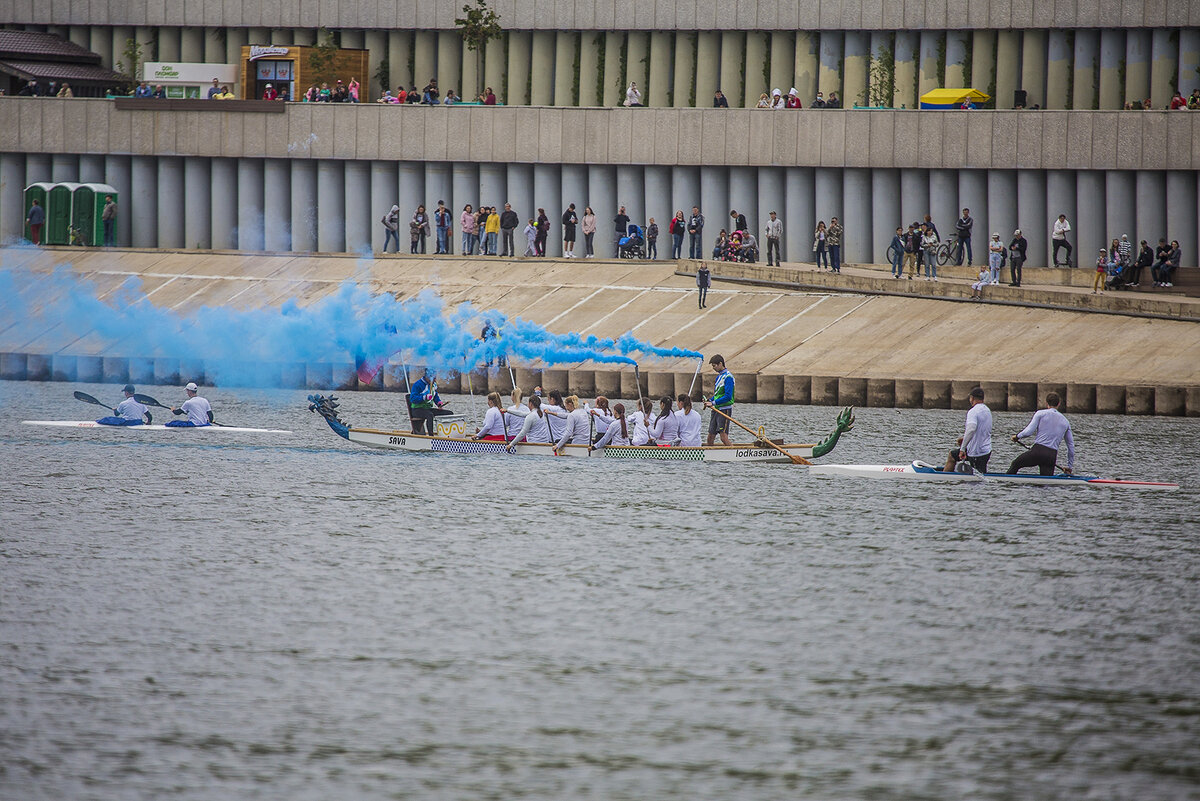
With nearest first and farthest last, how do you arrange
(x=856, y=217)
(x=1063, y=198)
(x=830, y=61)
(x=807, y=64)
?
(x=1063, y=198) < (x=856, y=217) < (x=830, y=61) < (x=807, y=64)

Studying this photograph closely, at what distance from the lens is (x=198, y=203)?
8162 centimetres

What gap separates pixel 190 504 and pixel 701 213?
146 ft

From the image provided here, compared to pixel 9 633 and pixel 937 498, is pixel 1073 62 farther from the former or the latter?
pixel 9 633

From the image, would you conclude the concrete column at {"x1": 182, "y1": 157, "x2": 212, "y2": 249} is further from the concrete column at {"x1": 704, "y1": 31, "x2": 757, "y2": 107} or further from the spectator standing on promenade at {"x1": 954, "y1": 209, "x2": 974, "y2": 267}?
the spectator standing on promenade at {"x1": 954, "y1": 209, "x2": 974, "y2": 267}

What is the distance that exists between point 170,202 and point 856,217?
37524 mm

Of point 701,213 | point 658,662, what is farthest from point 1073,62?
point 658,662

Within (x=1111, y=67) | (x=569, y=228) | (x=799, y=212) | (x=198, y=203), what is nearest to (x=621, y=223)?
(x=569, y=228)

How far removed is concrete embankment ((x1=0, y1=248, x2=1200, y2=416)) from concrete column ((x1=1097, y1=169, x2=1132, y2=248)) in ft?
25.5

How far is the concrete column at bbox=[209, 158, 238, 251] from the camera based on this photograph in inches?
3191

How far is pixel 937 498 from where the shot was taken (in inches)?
1479

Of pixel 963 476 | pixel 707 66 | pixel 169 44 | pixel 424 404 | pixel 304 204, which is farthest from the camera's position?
pixel 169 44

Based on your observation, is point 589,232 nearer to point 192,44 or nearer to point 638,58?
point 638,58

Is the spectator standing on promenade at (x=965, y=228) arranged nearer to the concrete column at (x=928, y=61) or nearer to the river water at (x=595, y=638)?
the concrete column at (x=928, y=61)

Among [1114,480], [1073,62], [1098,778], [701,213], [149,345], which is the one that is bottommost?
[1098,778]
